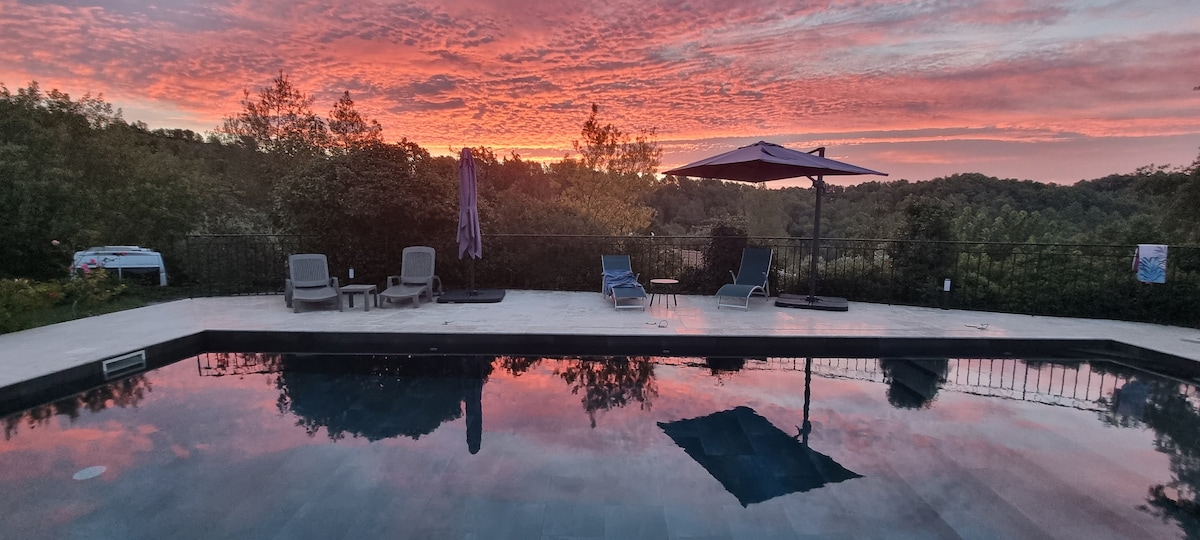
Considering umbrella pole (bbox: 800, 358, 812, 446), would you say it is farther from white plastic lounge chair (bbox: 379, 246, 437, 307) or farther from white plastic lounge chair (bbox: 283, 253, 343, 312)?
white plastic lounge chair (bbox: 283, 253, 343, 312)

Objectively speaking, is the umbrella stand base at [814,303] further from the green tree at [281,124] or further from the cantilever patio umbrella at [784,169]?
the green tree at [281,124]

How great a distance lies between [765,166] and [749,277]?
1.70m

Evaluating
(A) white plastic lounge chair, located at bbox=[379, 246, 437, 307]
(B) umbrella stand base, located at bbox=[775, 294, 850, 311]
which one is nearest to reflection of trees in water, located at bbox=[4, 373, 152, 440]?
(A) white plastic lounge chair, located at bbox=[379, 246, 437, 307]

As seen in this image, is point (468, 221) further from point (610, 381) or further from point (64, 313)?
point (64, 313)

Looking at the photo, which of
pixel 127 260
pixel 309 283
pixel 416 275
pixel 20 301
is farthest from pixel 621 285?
pixel 127 260

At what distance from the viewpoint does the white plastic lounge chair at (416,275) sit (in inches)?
299

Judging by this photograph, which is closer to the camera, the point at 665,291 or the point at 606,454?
the point at 606,454

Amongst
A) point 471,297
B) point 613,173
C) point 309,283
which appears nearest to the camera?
point 309,283

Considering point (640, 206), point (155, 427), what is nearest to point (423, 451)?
point (155, 427)

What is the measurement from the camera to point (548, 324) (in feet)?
19.9

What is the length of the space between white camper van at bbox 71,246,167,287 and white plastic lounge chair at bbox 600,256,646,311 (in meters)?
8.03

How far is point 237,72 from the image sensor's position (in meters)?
10.9

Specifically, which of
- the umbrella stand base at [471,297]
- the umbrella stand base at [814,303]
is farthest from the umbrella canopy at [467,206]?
the umbrella stand base at [814,303]

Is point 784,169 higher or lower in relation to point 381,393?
higher
